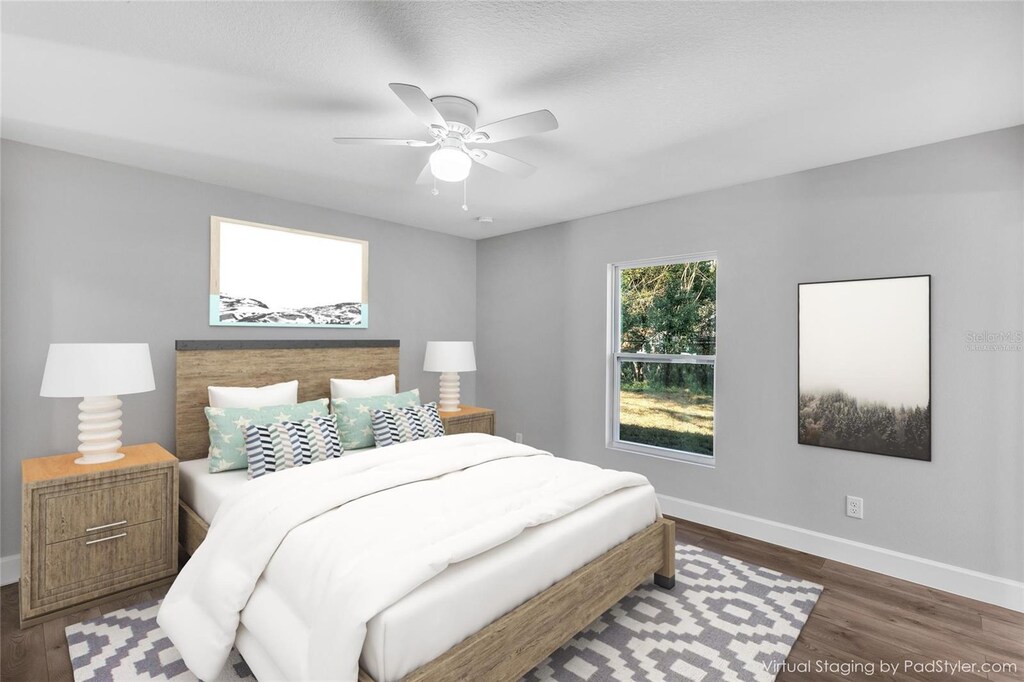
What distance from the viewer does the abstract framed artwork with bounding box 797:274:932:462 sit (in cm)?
283

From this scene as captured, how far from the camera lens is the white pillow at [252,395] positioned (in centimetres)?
328

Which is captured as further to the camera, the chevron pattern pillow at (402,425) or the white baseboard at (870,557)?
the chevron pattern pillow at (402,425)

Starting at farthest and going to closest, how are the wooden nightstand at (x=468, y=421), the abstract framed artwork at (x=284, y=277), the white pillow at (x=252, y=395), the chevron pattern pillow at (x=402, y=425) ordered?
the wooden nightstand at (x=468, y=421)
the abstract framed artwork at (x=284, y=277)
the chevron pattern pillow at (x=402, y=425)
the white pillow at (x=252, y=395)

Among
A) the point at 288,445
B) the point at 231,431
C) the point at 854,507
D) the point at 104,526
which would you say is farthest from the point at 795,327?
the point at 104,526

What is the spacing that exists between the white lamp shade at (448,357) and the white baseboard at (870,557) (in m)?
2.15

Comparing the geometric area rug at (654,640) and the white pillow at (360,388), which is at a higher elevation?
the white pillow at (360,388)

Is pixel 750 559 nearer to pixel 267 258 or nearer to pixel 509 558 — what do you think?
pixel 509 558

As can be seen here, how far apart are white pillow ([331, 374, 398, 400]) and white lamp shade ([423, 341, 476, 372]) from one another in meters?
0.49

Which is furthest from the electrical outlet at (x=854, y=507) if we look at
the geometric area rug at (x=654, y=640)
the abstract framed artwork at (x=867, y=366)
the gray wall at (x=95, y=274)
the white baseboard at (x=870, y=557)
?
the gray wall at (x=95, y=274)

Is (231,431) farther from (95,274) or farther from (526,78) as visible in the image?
(526,78)

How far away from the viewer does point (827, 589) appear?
276 cm

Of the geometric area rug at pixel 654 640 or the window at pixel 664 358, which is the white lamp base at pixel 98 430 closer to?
the geometric area rug at pixel 654 640

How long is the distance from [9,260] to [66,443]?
3.61 ft

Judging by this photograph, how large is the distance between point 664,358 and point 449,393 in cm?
196
